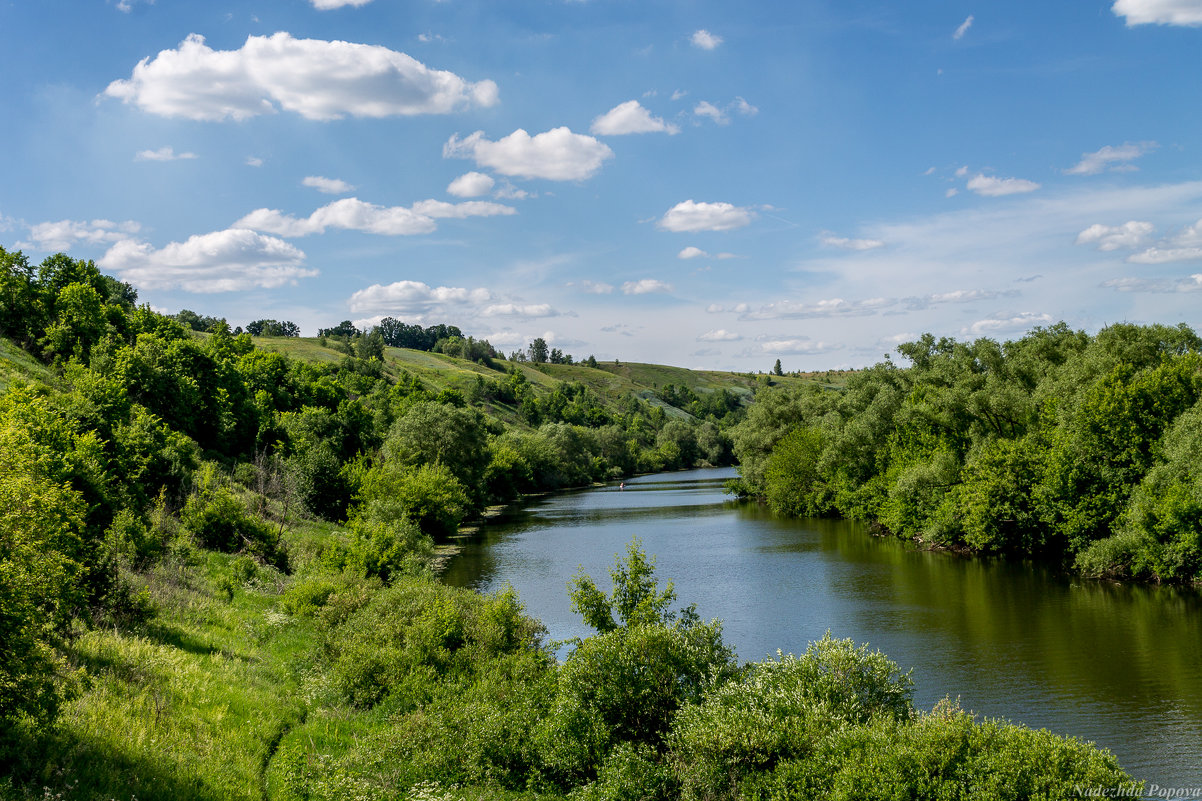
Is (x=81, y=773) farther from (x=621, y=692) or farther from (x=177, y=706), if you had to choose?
(x=621, y=692)

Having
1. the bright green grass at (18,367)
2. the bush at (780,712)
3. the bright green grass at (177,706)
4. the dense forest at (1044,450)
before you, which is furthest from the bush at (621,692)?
the bright green grass at (18,367)

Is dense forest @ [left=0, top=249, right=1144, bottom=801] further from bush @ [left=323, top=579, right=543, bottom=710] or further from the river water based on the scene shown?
the river water

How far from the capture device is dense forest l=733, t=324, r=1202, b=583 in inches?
1551

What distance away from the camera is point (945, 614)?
118 ft

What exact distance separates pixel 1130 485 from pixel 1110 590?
22.3ft

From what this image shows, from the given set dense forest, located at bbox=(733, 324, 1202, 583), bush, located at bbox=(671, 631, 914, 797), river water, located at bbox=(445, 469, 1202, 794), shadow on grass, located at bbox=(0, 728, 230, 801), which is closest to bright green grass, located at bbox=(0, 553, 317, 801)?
shadow on grass, located at bbox=(0, 728, 230, 801)

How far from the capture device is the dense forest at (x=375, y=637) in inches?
535

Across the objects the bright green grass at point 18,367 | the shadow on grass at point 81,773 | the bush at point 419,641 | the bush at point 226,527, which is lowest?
the bush at point 419,641

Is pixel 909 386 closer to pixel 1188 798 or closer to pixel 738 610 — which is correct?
pixel 738 610

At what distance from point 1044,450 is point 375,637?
4256 cm

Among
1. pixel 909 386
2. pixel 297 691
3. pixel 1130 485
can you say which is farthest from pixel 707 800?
pixel 909 386

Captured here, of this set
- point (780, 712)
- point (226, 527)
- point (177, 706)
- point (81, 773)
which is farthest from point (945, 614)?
point (226, 527)

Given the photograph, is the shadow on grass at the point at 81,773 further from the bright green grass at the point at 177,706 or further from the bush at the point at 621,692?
the bush at the point at 621,692

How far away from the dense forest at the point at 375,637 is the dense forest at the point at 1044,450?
237mm
